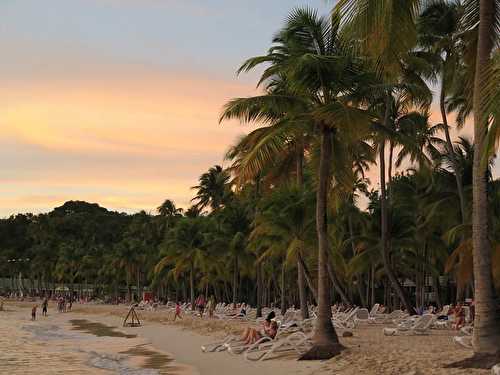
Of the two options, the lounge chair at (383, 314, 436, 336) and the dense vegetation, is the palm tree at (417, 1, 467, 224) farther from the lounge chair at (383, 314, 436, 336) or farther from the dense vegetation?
the lounge chair at (383, 314, 436, 336)

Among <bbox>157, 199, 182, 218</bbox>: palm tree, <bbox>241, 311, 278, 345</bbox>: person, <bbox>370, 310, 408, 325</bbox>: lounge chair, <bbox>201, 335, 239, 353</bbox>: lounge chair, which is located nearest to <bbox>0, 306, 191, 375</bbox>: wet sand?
<bbox>201, 335, 239, 353</bbox>: lounge chair

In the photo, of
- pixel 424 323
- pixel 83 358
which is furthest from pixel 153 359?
pixel 424 323

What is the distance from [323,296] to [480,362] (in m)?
5.36

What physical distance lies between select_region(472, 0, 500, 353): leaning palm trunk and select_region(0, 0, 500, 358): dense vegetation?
0.8 inches

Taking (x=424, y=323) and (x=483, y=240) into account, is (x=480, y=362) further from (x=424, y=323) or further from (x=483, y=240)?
(x=424, y=323)

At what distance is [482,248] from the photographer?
35.3 feet

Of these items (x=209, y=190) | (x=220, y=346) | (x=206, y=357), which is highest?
(x=209, y=190)

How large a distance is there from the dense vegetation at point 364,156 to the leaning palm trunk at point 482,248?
0.02 metres

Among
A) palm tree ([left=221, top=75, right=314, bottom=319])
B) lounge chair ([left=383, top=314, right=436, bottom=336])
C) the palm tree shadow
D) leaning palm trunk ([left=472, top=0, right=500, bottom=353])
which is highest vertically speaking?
palm tree ([left=221, top=75, right=314, bottom=319])

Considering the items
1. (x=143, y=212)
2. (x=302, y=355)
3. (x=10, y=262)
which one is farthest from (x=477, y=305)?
(x=10, y=262)

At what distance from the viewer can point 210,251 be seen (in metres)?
43.6

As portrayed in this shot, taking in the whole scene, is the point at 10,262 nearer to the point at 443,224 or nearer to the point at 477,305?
the point at 443,224

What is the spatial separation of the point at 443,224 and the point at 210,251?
666 inches

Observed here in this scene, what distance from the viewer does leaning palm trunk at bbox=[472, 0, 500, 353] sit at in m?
10.6
